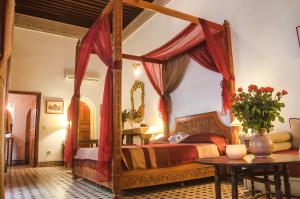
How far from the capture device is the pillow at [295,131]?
3404 mm

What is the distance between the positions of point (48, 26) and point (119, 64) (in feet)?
18.5

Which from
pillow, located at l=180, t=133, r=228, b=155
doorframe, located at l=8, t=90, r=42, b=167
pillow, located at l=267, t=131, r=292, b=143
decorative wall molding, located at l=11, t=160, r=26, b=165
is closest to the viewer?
pillow, located at l=267, t=131, r=292, b=143

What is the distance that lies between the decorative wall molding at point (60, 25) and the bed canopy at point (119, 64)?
2139mm

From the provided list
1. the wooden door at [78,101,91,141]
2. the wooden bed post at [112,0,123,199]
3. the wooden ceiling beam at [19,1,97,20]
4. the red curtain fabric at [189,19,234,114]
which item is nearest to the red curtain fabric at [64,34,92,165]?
the wooden bed post at [112,0,123,199]

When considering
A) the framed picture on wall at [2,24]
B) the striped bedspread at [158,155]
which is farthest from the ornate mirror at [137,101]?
the framed picture on wall at [2,24]

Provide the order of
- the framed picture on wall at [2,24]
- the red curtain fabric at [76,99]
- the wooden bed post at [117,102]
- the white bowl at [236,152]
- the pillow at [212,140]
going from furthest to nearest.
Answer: the red curtain fabric at [76,99] < the pillow at [212,140] < the wooden bed post at [117,102] < the white bowl at [236,152] < the framed picture on wall at [2,24]

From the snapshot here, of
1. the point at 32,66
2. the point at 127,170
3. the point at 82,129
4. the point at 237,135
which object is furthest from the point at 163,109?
the point at 32,66

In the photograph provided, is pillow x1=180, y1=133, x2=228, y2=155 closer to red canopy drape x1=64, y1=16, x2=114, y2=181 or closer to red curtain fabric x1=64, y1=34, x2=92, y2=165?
red canopy drape x1=64, y1=16, x2=114, y2=181

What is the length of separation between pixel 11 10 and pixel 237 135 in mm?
3705

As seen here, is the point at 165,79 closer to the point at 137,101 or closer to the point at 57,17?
the point at 137,101

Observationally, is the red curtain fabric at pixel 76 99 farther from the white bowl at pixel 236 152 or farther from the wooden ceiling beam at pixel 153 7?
the white bowl at pixel 236 152

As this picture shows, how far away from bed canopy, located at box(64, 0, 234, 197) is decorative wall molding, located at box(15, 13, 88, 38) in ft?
11.1

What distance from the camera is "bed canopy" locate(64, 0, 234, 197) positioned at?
3.33m

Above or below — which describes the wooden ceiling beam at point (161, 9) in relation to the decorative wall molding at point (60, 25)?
below
